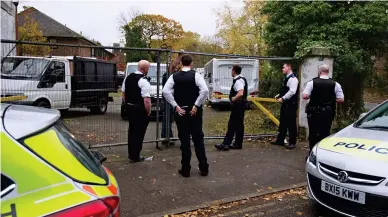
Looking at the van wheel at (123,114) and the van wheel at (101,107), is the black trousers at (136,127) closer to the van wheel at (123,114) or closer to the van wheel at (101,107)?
the van wheel at (123,114)

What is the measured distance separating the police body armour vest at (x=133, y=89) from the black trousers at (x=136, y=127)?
0.40 feet

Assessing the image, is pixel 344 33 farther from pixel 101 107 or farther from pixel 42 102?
pixel 42 102

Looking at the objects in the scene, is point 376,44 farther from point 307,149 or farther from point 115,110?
point 115,110

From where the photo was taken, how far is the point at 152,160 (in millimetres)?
6906

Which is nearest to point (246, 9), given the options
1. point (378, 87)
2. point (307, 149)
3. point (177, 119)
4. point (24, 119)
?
point (378, 87)

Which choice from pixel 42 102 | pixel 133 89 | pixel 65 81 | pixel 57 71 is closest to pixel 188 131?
pixel 133 89

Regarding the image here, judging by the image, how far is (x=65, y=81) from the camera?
23.4 feet

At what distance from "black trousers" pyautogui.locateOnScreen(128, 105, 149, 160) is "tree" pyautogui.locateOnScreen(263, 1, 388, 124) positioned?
19.3ft

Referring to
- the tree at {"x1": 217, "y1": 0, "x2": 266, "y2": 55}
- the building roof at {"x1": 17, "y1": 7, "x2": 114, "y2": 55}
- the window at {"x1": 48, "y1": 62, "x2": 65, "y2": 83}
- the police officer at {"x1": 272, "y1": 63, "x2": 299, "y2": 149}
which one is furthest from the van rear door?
the building roof at {"x1": 17, "y1": 7, "x2": 114, "y2": 55}

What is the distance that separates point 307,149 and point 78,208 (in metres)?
6.95

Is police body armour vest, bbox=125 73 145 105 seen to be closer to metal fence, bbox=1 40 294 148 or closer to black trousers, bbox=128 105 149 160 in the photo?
black trousers, bbox=128 105 149 160

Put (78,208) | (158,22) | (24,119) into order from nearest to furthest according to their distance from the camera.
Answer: (78,208), (24,119), (158,22)

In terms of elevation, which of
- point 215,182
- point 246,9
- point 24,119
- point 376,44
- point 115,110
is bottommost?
point 215,182

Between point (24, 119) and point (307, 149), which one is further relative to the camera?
point (307, 149)
